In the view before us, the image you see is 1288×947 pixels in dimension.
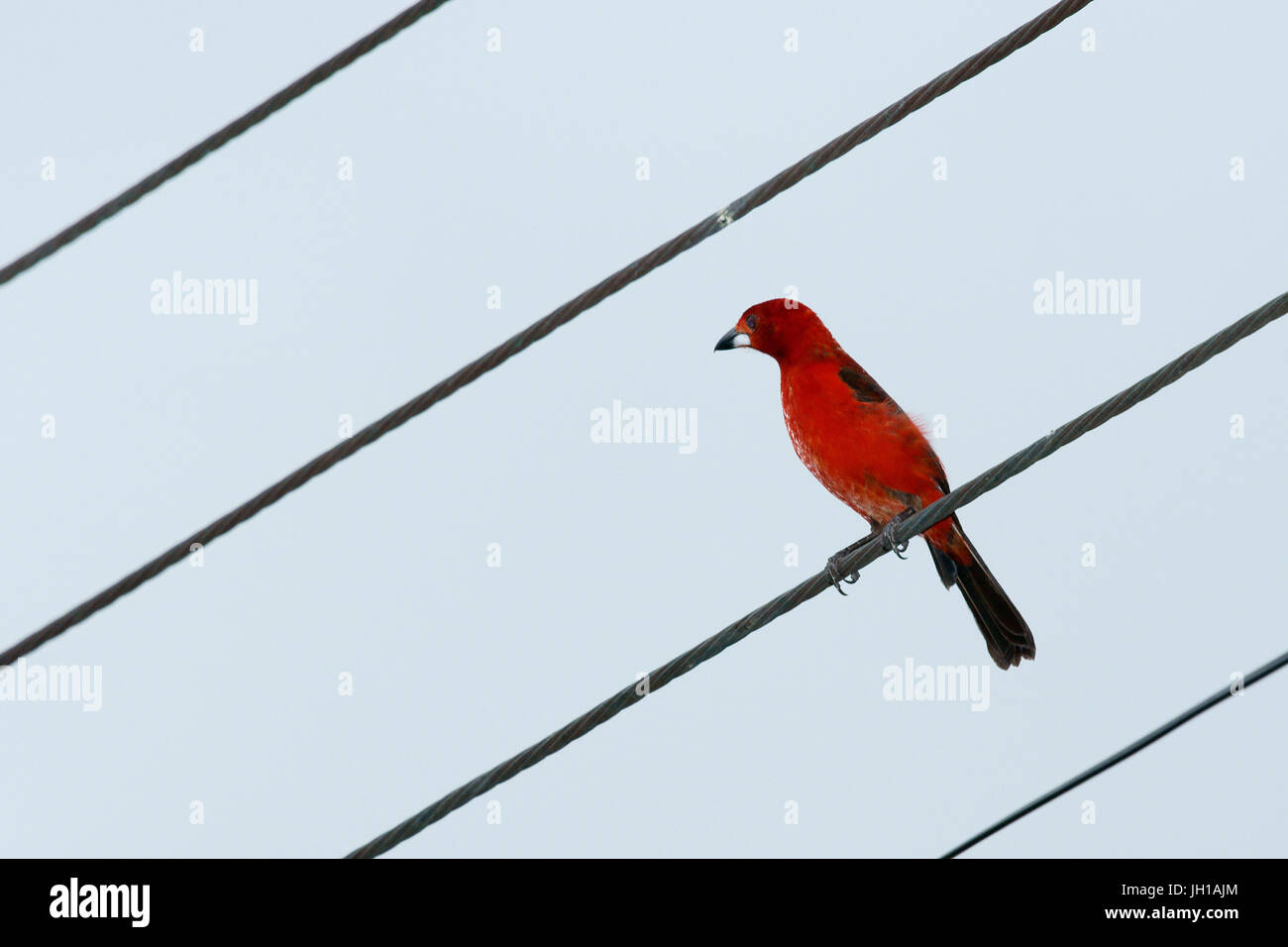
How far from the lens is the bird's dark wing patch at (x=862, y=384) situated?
617 cm

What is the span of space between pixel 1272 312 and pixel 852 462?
2.66 m

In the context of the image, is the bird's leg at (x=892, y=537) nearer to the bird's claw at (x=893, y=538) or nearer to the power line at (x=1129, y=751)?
the bird's claw at (x=893, y=538)

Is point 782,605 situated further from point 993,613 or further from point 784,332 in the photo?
point 784,332

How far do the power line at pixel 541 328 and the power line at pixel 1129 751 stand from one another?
5.38 ft

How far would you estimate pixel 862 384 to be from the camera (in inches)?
245

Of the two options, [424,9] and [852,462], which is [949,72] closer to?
[424,9]

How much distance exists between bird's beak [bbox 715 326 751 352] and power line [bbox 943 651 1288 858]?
142 inches

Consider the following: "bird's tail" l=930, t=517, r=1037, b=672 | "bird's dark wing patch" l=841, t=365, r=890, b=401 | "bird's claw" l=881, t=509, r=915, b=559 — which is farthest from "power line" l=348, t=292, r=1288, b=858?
"bird's dark wing patch" l=841, t=365, r=890, b=401

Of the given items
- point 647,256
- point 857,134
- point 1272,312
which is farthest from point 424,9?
point 1272,312

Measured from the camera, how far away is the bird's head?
6.41 m

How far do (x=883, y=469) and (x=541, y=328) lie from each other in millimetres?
2286

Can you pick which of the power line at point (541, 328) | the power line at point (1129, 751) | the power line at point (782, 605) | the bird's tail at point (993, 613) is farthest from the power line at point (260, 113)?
the bird's tail at point (993, 613)

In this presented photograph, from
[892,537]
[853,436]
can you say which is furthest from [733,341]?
[892,537]

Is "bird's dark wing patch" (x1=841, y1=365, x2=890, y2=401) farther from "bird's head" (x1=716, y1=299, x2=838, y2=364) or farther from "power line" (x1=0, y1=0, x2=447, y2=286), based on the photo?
"power line" (x1=0, y1=0, x2=447, y2=286)
